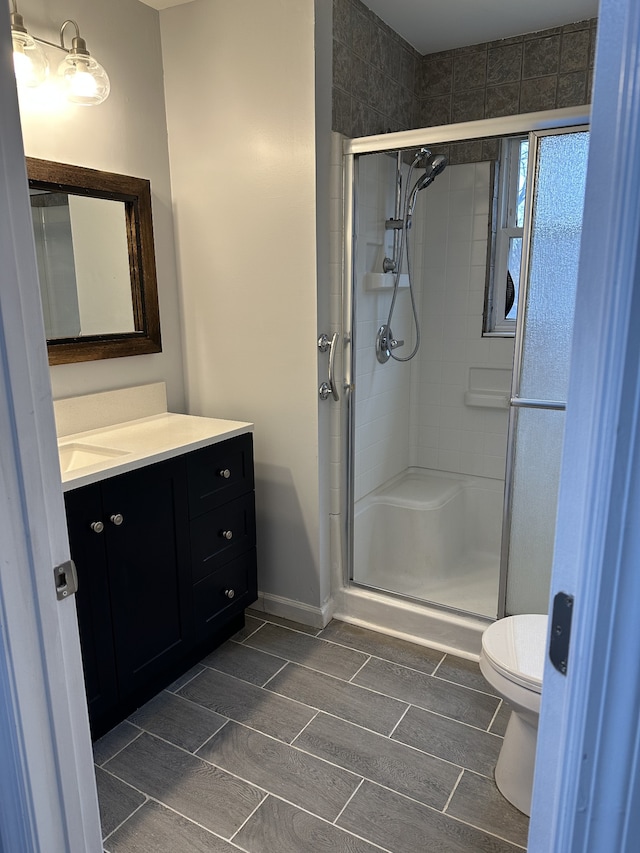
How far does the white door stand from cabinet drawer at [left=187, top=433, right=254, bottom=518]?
117 cm

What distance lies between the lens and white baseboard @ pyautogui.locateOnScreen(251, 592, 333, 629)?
2.62 m

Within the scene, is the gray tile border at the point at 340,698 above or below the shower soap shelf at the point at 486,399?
below

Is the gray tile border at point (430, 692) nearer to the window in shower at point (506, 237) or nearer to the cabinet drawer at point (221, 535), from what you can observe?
the cabinet drawer at point (221, 535)

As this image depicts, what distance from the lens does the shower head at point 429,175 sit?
9.33 feet

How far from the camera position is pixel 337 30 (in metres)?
2.28

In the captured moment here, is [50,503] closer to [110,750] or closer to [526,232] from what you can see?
[110,750]

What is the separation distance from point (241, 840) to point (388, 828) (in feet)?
1.29

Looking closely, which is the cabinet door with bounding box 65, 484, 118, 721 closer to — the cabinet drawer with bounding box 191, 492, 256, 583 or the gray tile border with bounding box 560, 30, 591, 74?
the cabinet drawer with bounding box 191, 492, 256, 583

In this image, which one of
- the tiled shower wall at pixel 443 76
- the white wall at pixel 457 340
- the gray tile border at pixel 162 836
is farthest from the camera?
the white wall at pixel 457 340

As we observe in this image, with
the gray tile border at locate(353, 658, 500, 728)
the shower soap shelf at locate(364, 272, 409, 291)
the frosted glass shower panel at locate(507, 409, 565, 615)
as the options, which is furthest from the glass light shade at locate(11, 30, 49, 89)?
the gray tile border at locate(353, 658, 500, 728)

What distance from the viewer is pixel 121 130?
237cm

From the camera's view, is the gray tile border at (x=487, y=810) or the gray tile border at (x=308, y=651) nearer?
the gray tile border at (x=487, y=810)

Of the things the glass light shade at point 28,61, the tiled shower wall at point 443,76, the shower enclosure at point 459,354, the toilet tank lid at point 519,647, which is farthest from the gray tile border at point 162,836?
the tiled shower wall at point 443,76

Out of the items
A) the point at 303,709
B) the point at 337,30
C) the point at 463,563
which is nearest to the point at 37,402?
the point at 303,709
